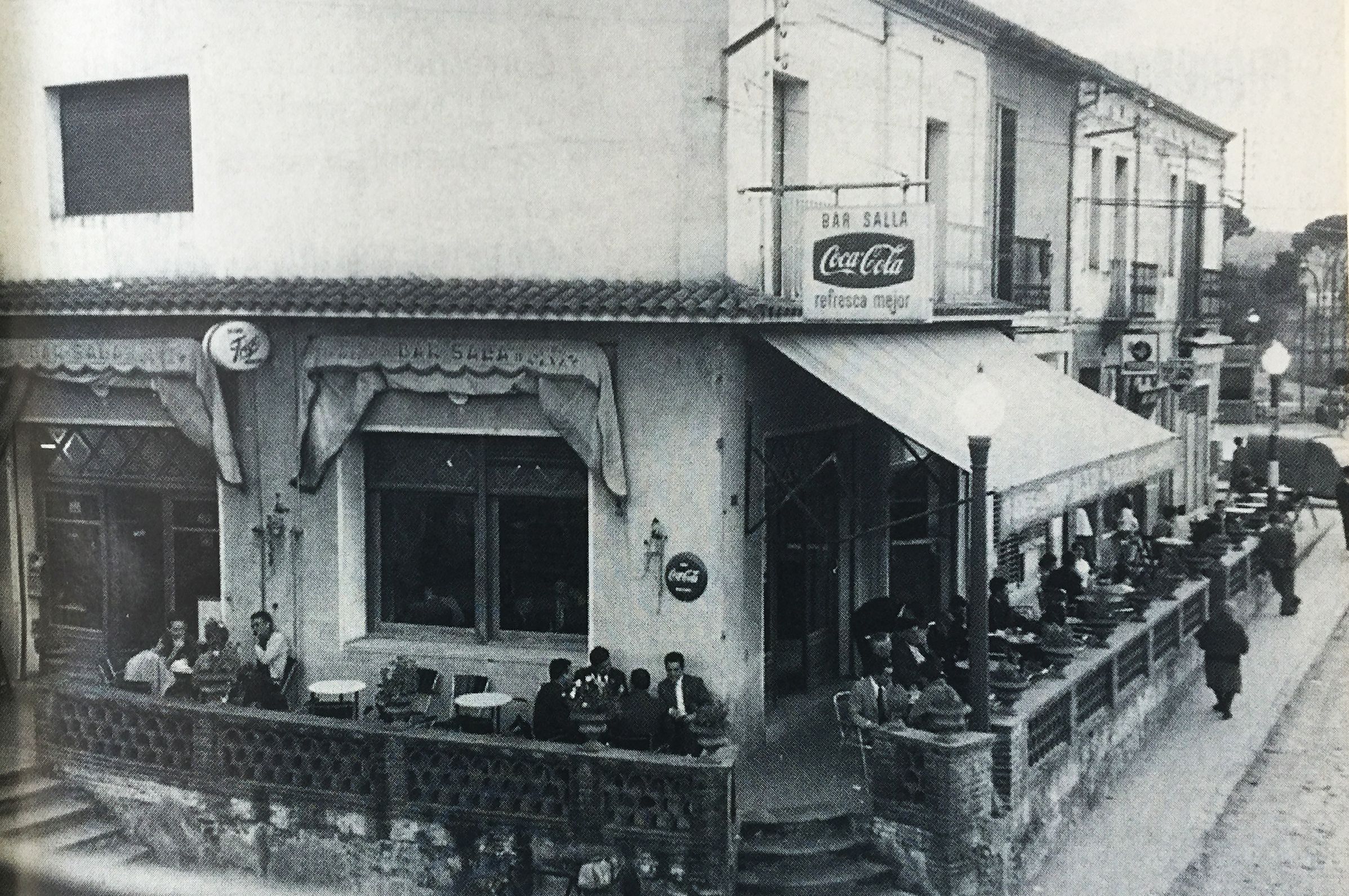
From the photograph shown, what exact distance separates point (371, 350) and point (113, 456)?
394cm

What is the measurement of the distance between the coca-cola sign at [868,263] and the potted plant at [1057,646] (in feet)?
12.4

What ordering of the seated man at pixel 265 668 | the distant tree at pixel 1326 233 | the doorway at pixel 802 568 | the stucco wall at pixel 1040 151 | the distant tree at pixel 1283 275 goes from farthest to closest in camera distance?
1. the stucco wall at pixel 1040 151
2. the distant tree at pixel 1283 275
3. the doorway at pixel 802 568
4. the seated man at pixel 265 668
5. the distant tree at pixel 1326 233

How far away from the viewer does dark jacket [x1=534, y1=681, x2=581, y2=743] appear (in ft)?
40.8

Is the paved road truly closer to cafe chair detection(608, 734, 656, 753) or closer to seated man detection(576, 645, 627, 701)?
cafe chair detection(608, 734, 656, 753)

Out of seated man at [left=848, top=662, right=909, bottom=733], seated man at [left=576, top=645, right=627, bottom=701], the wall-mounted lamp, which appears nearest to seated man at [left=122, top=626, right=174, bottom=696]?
the wall-mounted lamp

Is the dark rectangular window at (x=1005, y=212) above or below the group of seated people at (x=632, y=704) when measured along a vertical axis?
above

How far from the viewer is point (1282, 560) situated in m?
23.3

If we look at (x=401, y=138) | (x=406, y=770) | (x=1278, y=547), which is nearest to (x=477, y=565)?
(x=406, y=770)

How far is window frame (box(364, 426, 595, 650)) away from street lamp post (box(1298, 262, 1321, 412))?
830cm

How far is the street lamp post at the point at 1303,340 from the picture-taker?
15125 millimetres

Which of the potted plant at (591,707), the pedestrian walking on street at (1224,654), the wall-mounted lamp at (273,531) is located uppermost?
the wall-mounted lamp at (273,531)

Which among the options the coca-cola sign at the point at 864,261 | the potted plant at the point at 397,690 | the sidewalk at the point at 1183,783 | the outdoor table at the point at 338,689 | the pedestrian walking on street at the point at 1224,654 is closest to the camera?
Answer: the potted plant at the point at 397,690

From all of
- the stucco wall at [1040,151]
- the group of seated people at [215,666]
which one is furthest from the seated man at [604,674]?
the stucco wall at [1040,151]

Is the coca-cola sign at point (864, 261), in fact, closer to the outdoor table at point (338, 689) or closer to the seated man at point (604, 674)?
the seated man at point (604, 674)
